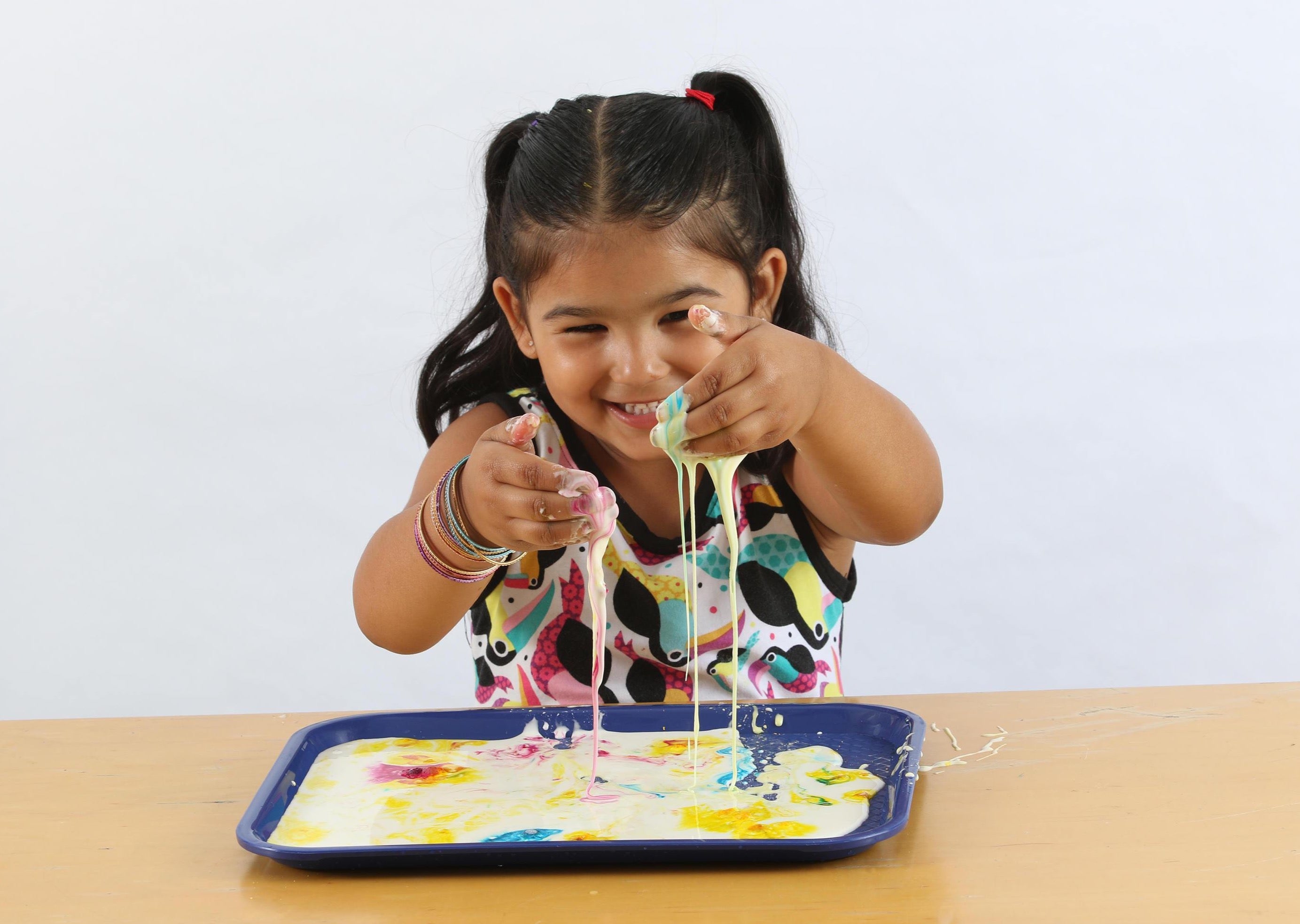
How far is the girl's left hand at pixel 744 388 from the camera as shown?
107cm

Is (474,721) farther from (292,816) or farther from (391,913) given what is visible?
(391,913)

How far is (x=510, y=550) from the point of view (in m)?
1.18

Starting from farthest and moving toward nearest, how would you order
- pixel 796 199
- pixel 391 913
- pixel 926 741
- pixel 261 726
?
pixel 796 199 < pixel 261 726 < pixel 926 741 < pixel 391 913

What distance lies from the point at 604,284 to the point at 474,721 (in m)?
0.44

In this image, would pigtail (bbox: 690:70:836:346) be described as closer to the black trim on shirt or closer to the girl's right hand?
the black trim on shirt

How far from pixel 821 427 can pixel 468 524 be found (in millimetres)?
347


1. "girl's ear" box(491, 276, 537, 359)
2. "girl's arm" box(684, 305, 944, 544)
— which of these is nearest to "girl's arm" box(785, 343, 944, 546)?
"girl's arm" box(684, 305, 944, 544)

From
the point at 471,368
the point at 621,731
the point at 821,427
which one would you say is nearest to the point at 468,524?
the point at 621,731

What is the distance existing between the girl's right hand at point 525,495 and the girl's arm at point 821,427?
→ 10cm

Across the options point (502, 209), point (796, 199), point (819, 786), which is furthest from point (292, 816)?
point (796, 199)

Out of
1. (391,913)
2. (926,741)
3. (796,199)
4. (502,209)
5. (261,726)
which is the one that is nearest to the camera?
(391,913)

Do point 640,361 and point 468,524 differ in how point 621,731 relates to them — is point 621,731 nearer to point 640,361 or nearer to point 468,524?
point 468,524

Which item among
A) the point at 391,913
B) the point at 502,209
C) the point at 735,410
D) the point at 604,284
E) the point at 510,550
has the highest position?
the point at 502,209

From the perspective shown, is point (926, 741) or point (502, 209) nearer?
point (926, 741)
